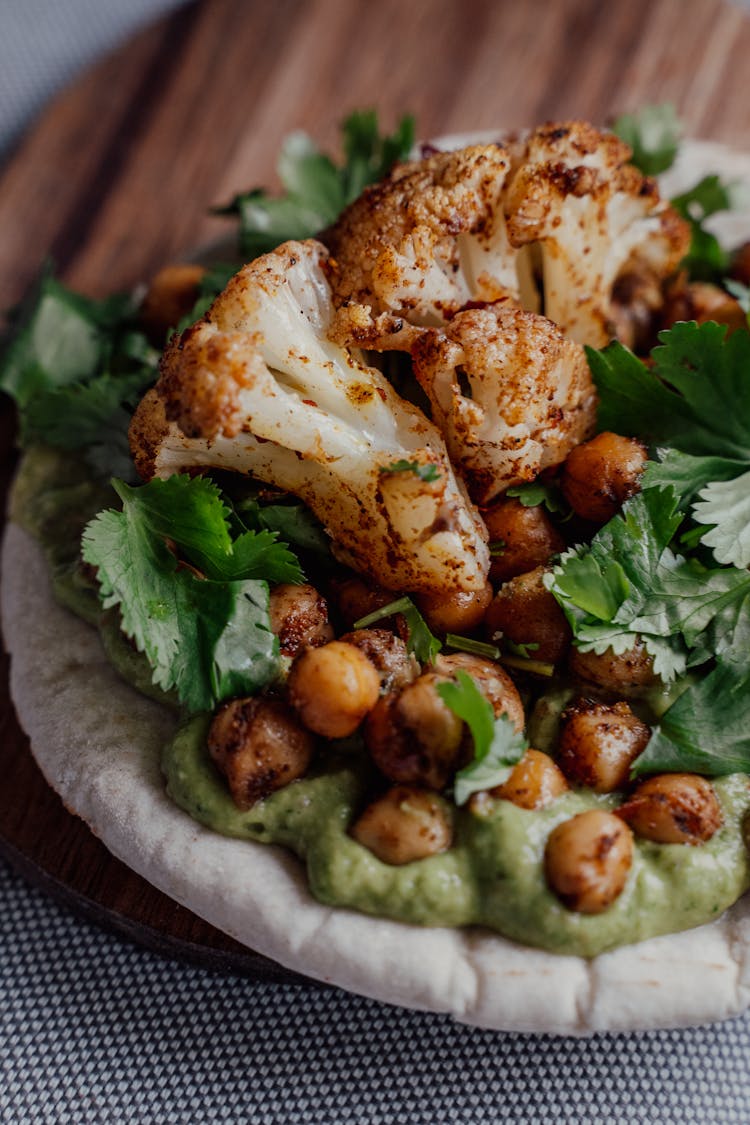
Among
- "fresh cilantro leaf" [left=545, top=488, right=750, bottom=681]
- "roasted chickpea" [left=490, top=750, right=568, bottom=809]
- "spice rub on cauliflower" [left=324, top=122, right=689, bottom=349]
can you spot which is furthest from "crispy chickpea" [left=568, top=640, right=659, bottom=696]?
"spice rub on cauliflower" [left=324, top=122, right=689, bottom=349]

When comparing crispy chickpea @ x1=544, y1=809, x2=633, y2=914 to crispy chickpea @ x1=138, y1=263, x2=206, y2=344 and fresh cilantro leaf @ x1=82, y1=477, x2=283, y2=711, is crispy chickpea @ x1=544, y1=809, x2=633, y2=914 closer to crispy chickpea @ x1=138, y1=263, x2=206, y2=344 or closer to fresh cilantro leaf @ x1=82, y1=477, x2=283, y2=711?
fresh cilantro leaf @ x1=82, y1=477, x2=283, y2=711

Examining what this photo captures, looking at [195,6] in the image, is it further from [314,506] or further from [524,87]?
[314,506]

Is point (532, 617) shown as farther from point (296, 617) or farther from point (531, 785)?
point (296, 617)

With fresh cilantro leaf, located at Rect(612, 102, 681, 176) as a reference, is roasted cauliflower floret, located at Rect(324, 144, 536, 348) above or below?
below

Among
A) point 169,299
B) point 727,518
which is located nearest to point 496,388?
point 727,518

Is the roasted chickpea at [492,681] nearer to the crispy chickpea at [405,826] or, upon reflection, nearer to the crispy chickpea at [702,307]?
the crispy chickpea at [405,826]

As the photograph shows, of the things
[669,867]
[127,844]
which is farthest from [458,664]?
[127,844]

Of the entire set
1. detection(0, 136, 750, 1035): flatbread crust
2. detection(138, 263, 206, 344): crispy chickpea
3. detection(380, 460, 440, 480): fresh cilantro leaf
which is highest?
detection(380, 460, 440, 480): fresh cilantro leaf
